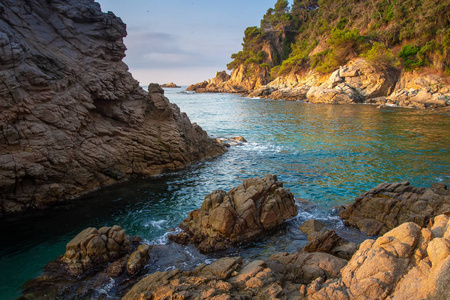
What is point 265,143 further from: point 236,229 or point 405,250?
point 405,250

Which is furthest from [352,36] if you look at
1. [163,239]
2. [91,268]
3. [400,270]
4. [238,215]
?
[91,268]

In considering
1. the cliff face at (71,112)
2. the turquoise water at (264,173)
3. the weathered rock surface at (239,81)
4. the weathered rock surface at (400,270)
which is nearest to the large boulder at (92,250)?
the turquoise water at (264,173)

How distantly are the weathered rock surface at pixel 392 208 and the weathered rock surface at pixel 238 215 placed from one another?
9.95 feet

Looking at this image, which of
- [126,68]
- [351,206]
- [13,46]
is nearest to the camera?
[351,206]

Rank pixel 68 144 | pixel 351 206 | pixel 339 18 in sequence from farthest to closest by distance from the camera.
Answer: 1. pixel 339 18
2. pixel 68 144
3. pixel 351 206

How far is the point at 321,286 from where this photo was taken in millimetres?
7137

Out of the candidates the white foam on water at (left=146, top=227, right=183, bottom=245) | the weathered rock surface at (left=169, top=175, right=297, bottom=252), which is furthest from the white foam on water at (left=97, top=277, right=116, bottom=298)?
the weathered rock surface at (left=169, top=175, right=297, bottom=252)

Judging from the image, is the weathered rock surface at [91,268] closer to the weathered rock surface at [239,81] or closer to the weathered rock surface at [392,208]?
the weathered rock surface at [392,208]

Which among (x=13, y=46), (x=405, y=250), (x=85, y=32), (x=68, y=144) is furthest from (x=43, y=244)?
(x=85, y=32)

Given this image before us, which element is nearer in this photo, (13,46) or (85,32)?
(13,46)

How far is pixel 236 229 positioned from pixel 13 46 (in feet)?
48.3

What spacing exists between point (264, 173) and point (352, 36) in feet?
201

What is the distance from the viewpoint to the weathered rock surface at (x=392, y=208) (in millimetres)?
12602

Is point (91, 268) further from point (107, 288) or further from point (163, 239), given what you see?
point (163, 239)
